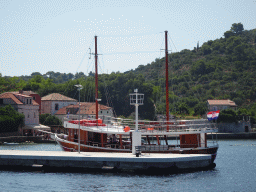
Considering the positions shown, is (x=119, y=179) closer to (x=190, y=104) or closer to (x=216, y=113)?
(x=216, y=113)

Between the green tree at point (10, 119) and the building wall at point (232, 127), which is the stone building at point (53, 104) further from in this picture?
the building wall at point (232, 127)

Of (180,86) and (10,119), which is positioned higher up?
(180,86)

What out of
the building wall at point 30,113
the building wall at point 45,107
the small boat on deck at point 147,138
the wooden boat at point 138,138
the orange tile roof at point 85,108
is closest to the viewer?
the wooden boat at point 138,138

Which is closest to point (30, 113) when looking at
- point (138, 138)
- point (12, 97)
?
point (12, 97)

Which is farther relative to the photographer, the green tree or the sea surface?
the green tree

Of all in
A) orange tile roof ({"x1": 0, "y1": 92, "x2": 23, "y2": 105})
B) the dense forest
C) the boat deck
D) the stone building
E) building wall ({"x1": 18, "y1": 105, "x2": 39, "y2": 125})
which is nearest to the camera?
the boat deck

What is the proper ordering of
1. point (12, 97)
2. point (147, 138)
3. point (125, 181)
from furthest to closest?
1. point (12, 97)
2. point (147, 138)
3. point (125, 181)

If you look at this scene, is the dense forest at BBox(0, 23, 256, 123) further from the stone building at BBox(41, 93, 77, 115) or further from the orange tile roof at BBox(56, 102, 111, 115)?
the stone building at BBox(41, 93, 77, 115)

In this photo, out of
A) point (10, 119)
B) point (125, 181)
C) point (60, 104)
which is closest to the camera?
point (125, 181)

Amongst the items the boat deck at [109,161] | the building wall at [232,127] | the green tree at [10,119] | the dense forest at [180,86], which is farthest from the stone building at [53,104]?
the boat deck at [109,161]

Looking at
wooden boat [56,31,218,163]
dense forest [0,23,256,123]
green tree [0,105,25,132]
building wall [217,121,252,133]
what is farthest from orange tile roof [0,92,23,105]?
building wall [217,121,252,133]

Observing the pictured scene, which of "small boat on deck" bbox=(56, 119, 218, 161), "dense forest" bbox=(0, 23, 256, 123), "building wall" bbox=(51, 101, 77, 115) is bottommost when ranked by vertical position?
"small boat on deck" bbox=(56, 119, 218, 161)

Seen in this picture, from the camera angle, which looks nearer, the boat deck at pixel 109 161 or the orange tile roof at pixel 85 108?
the boat deck at pixel 109 161

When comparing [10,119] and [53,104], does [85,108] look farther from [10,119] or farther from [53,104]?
[10,119]
